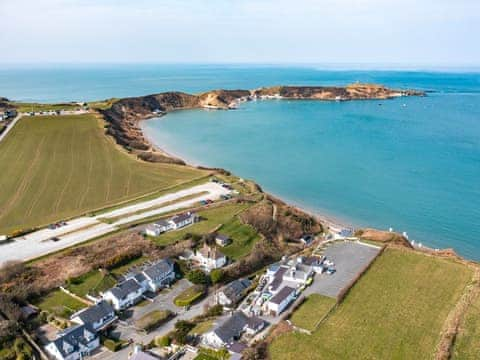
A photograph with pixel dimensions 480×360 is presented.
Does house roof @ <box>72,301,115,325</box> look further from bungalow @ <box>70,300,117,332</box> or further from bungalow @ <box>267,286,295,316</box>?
bungalow @ <box>267,286,295,316</box>

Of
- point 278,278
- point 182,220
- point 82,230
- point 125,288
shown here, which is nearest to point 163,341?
point 125,288

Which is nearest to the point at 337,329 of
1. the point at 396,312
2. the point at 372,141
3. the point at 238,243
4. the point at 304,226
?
the point at 396,312

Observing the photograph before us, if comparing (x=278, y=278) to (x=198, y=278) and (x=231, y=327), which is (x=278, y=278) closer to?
(x=198, y=278)

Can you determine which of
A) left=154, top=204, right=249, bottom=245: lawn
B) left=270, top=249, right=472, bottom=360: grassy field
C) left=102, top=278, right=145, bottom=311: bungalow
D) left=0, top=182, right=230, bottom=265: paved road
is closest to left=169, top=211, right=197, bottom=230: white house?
left=154, top=204, right=249, bottom=245: lawn

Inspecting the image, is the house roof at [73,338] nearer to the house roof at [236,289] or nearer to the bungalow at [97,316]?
the bungalow at [97,316]

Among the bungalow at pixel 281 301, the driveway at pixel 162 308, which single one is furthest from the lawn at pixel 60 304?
the bungalow at pixel 281 301
